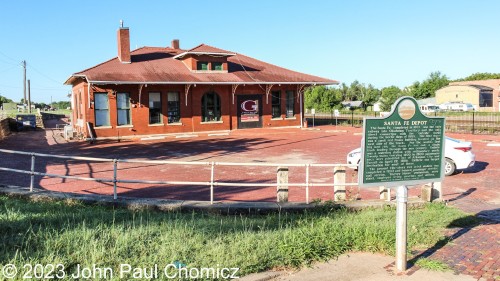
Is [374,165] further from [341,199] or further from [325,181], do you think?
[325,181]

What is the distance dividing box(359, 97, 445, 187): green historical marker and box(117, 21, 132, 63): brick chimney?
1044 inches

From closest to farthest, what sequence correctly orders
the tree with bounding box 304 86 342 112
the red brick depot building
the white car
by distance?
the white car
the red brick depot building
the tree with bounding box 304 86 342 112

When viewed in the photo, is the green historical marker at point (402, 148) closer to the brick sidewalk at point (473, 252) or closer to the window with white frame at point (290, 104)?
the brick sidewalk at point (473, 252)

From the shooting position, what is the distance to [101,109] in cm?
2722

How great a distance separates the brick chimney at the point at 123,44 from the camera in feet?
96.7

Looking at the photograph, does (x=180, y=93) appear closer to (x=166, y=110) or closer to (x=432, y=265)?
(x=166, y=110)

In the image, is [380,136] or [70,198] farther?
[70,198]

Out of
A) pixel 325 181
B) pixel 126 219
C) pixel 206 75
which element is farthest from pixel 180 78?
pixel 126 219

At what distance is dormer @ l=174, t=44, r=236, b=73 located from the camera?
30.9 meters

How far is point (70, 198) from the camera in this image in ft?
29.0

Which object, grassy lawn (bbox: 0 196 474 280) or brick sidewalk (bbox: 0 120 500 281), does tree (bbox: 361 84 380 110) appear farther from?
grassy lawn (bbox: 0 196 474 280)

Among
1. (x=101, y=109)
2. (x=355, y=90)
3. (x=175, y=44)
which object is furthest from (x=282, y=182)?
(x=355, y=90)

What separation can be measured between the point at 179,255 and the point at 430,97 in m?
92.3

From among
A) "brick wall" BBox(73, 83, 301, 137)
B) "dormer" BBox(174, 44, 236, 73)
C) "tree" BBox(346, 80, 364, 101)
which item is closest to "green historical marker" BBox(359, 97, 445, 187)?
"brick wall" BBox(73, 83, 301, 137)
